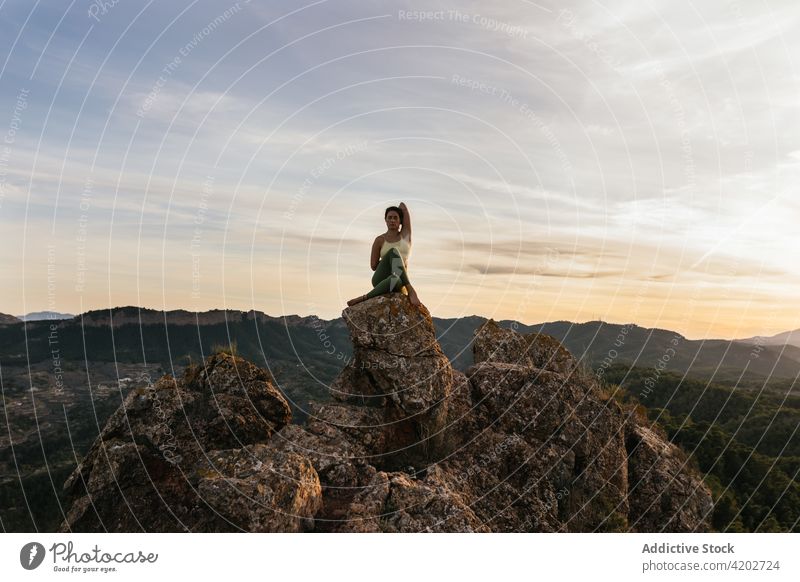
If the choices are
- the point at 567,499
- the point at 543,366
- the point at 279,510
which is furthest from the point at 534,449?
the point at 279,510

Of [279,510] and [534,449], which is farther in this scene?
[534,449]

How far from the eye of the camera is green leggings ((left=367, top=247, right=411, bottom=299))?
15625 millimetres

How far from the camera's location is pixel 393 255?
51.2 ft

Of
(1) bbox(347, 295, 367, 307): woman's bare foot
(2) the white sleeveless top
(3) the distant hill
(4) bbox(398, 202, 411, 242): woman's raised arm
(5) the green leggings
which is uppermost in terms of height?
(4) bbox(398, 202, 411, 242): woman's raised arm

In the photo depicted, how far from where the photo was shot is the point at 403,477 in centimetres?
1291

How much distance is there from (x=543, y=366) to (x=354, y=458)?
7.28 meters

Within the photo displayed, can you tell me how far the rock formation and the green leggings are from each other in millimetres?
404
